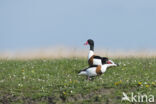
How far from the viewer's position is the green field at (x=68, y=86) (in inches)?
643

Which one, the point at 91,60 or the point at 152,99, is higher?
the point at 91,60

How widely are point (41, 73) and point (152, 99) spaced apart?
9298 millimetres

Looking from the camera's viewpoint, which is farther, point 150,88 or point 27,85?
point 27,85

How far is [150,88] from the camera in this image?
1694 centimetres

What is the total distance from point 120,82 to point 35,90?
4.14m

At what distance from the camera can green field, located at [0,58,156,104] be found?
53.6 ft

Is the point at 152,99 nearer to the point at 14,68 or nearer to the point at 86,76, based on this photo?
the point at 86,76

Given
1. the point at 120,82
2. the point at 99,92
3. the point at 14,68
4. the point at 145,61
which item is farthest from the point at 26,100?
the point at 145,61

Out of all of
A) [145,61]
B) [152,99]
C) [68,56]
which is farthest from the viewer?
[68,56]

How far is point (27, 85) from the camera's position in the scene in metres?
18.8

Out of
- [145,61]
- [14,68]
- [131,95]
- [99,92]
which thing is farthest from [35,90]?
[145,61]

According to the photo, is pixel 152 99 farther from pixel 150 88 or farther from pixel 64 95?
pixel 64 95

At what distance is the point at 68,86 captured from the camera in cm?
1784

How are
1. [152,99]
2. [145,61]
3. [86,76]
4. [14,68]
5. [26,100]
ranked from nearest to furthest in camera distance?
[152,99] < [26,100] < [86,76] < [14,68] < [145,61]
